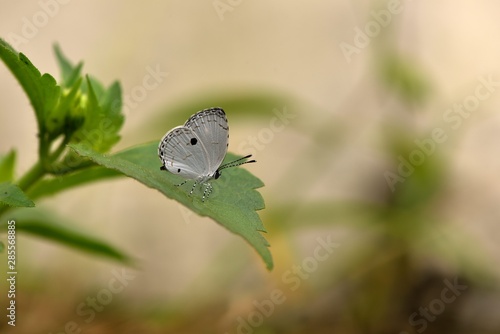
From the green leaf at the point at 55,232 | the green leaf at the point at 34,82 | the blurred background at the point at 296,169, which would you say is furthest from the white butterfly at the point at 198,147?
the blurred background at the point at 296,169

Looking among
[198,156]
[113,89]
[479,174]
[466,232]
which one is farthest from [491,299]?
[113,89]

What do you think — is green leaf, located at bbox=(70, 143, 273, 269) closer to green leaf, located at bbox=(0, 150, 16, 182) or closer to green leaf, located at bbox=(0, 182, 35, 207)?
green leaf, located at bbox=(0, 182, 35, 207)

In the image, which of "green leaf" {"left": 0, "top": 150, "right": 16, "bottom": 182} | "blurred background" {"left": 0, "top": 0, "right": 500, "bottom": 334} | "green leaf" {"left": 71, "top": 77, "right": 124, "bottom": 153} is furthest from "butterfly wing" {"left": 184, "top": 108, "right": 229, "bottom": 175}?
"blurred background" {"left": 0, "top": 0, "right": 500, "bottom": 334}

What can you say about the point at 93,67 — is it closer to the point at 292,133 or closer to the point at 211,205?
the point at 292,133

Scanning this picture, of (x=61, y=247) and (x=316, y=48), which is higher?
(x=316, y=48)

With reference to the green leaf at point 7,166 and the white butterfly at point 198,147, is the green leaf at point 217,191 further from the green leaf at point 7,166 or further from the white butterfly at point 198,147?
the green leaf at point 7,166

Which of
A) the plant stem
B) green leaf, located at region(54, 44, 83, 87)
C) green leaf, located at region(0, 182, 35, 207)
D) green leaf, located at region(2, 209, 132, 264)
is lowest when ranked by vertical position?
green leaf, located at region(0, 182, 35, 207)
